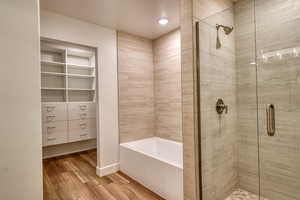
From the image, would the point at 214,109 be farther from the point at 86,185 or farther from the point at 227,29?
the point at 86,185

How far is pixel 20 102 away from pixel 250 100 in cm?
242

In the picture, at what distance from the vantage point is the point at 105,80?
2709mm

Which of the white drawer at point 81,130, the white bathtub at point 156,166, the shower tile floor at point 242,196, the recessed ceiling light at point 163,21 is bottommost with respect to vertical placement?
the shower tile floor at point 242,196

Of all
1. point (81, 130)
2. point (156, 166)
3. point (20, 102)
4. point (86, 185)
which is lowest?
point (86, 185)

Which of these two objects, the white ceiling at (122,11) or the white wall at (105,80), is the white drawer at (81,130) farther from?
the white ceiling at (122,11)

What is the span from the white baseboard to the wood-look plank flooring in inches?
3.0

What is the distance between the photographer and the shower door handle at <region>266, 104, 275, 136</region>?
1880 mm

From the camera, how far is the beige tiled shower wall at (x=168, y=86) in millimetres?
2855

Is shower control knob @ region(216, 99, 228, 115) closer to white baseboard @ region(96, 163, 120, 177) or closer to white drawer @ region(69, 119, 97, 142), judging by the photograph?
white baseboard @ region(96, 163, 120, 177)

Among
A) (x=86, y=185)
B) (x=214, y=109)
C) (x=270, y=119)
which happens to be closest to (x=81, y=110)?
(x=86, y=185)

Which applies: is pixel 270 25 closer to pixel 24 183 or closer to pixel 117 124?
pixel 117 124

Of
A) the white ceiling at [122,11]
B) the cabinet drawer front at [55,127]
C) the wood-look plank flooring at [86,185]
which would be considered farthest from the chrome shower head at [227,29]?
the cabinet drawer front at [55,127]

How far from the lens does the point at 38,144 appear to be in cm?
121

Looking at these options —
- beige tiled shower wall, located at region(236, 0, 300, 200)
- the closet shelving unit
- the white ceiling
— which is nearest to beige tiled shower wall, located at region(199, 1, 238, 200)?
beige tiled shower wall, located at region(236, 0, 300, 200)
